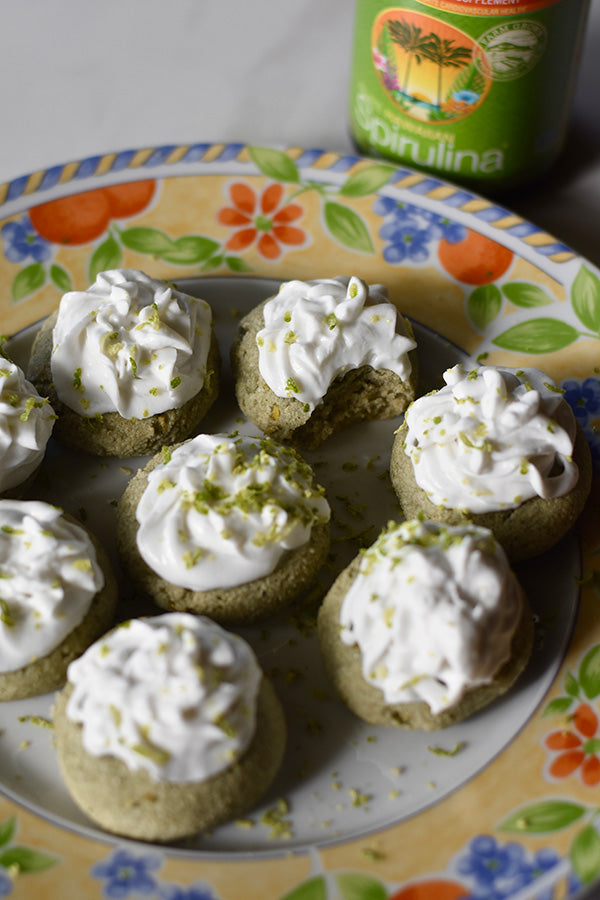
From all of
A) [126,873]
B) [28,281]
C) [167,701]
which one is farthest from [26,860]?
[28,281]

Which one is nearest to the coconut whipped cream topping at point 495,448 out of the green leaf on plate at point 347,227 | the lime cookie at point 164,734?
the lime cookie at point 164,734

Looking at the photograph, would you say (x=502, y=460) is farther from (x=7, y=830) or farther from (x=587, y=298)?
(x=7, y=830)

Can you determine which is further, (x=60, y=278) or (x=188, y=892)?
(x=60, y=278)

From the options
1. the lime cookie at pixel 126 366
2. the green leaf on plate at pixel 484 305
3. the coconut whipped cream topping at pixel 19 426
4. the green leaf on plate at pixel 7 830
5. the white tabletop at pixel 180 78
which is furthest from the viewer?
the white tabletop at pixel 180 78

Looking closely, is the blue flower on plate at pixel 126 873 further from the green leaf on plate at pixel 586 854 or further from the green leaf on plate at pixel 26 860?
the green leaf on plate at pixel 586 854

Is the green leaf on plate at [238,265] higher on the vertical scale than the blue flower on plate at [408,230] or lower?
lower

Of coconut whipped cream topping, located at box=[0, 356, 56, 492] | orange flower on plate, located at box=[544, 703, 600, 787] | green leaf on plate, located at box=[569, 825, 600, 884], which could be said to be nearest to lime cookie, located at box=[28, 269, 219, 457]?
coconut whipped cream topping, located at box=[0, 356, 56, 492]

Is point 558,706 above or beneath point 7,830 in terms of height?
above

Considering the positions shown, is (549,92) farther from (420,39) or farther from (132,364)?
(132,364)
